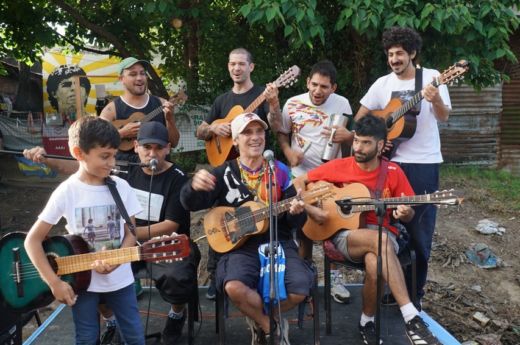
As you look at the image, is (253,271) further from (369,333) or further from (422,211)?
(422,211)

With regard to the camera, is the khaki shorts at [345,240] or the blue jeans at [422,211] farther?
the blue jeans at [422,211]

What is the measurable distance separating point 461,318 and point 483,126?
603 centimetres

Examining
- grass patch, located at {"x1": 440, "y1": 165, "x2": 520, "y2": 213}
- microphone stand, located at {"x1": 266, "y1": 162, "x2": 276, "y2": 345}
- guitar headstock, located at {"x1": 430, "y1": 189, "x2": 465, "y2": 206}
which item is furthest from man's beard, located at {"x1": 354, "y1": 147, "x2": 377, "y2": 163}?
grass patch, located at {"x1": 440, "y1": 165, "x2": 520, "y2": 213}

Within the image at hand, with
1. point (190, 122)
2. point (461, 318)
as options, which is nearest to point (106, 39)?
point (190, 122)

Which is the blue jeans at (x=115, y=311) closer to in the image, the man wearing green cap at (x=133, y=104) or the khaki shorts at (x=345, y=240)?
the khaki shorts at (x=345, y=240)

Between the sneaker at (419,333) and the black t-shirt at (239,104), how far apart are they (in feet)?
6.80

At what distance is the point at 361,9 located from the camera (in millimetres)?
5266

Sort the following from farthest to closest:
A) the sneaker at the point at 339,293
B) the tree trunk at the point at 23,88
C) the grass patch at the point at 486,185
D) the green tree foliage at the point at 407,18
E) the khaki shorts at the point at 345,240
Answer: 1. the tree trunk at the point at 23,88
2. the grass patch at the point at 486,185
3. the green tree foliage at the point at 407,18
4. the sneaker at the point at 339,293
5. the khaki shorts at the point at 345,240

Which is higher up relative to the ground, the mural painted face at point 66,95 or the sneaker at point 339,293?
the mural painted face at point 66,95

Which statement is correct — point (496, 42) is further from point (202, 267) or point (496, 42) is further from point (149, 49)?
point (149, 49)

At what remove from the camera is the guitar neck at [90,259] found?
2.68 metres

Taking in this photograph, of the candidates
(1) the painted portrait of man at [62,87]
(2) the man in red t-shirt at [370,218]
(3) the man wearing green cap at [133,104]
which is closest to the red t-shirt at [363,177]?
(2) the man in red t-shirt at [370,218]

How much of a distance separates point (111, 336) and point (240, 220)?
135 centimetres

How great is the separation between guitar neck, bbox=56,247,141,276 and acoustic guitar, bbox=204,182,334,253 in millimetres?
919
